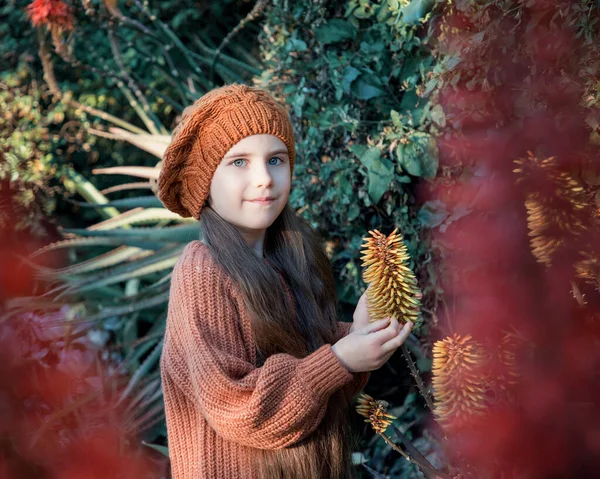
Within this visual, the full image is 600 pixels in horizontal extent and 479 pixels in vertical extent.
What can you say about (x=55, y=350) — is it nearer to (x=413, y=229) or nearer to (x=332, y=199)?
(x=332, y=199)

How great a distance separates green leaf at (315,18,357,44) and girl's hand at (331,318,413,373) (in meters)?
1.44

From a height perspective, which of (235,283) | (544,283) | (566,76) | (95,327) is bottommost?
(95,327)

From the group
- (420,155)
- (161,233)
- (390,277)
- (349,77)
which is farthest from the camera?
(161,233)

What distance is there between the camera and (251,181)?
160cm

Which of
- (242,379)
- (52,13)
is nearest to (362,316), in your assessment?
(242,379)

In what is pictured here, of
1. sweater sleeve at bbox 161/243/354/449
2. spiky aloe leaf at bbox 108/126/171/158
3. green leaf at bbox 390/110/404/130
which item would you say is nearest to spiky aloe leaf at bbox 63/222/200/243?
spiky aloe leaf at bbox 108/126/171/158

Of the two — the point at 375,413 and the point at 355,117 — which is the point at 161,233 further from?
the point at 375,413

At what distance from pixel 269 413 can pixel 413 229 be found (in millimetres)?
1108

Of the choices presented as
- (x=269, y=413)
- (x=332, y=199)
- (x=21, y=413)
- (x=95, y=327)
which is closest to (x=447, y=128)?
(x=332, y=199)

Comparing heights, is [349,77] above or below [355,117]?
above

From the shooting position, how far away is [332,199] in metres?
2.56

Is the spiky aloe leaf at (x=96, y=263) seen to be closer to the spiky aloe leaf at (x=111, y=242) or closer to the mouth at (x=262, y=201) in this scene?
the spiky aloe leaf at (x=111, y=242)

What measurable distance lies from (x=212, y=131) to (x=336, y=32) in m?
1.11

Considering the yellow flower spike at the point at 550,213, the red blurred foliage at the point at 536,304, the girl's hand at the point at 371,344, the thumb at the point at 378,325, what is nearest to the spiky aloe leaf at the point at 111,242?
the girl's hand at the point at 371,344
